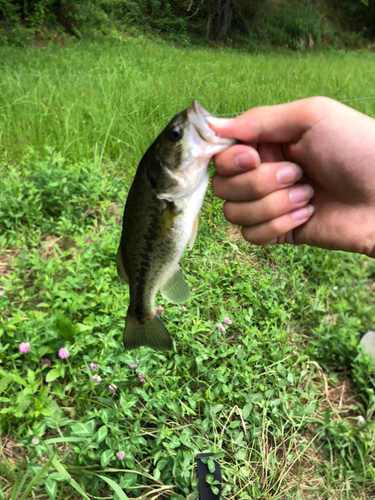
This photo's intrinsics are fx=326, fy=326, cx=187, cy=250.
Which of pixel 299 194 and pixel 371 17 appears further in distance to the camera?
pixel 371 17

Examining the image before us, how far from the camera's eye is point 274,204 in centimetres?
135

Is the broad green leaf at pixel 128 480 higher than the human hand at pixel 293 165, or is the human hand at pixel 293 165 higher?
the human hand at pixel 293 165

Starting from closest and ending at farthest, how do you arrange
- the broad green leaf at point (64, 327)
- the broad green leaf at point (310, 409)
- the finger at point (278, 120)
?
the finger at point (278, 120) < the broad green leaf at point (64, 327) < the broad green leaf at point (310, 409)

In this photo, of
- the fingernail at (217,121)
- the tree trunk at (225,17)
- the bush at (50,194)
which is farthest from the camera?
the tree trunk at (225,17)

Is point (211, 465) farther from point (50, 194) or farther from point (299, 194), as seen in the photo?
point (50, 194)

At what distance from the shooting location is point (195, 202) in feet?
3.53

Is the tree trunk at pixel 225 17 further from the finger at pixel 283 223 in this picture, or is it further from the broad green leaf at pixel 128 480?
the broad green leaf at pixel 128 480

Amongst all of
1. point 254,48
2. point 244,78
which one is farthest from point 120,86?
point 254,48

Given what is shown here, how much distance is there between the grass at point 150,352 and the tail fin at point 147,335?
44 centimetres

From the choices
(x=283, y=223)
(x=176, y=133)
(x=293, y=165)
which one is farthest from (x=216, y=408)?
(x=176, y=133)

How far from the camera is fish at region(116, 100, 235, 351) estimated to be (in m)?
1.02

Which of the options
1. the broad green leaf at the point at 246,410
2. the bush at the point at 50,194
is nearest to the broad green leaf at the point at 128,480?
the broad green leaf at the point at 246,410

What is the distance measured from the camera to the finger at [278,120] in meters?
1.25

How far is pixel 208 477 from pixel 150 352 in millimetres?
633
